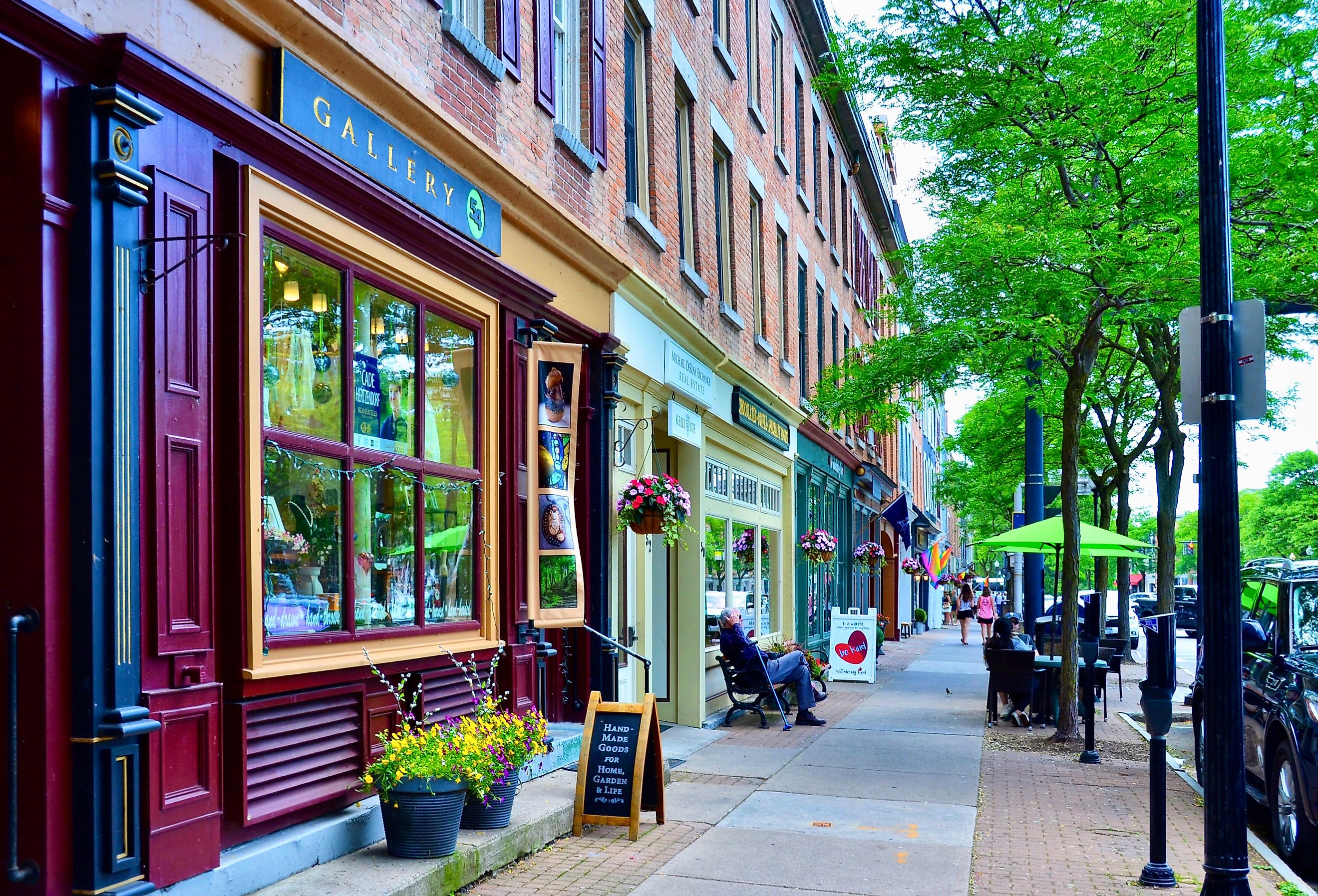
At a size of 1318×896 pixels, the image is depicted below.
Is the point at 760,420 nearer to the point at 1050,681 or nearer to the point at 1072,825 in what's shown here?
the point at 1050,681

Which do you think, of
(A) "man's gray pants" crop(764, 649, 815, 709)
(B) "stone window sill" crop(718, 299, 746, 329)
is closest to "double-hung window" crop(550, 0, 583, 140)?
(B) "stone window sill" crop(718, 299, 746, 329)

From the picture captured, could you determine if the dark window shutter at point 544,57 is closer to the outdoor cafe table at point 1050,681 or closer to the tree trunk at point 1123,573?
the outdoor cafe table at point 1050,681

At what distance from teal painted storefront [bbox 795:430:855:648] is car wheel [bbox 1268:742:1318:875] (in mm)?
11965

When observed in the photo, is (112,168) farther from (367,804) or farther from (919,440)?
(919,440)

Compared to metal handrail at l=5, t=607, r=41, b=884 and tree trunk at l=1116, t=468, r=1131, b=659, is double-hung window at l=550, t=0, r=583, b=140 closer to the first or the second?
metal handrail at l=5, t=607, r=41, b=884

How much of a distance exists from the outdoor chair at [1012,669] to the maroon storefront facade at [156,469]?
878cm

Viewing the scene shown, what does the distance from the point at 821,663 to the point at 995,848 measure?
31.4 ft

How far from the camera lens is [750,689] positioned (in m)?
13.9

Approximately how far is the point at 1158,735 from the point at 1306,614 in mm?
2224

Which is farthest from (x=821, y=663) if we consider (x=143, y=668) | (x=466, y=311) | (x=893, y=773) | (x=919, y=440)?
(x=919, y=440)

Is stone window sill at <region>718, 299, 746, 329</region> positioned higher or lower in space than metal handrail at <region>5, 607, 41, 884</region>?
higher

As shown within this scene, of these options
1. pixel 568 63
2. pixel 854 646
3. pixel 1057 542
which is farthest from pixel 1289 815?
pixel 854 646

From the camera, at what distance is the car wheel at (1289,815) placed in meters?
7.45

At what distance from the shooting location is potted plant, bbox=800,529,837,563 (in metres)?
19.2
